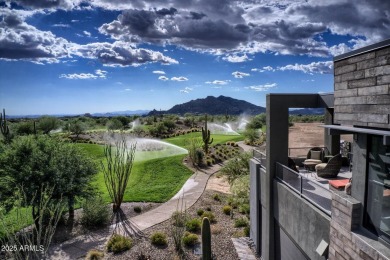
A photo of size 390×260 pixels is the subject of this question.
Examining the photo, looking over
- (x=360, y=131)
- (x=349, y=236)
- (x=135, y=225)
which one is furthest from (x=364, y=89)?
(x=135, y=225)

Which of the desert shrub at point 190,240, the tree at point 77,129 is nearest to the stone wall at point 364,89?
the desert shrub at point 190,240

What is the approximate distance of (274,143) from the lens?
10156 millimetres

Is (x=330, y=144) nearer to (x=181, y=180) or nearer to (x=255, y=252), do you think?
(x=255, y=252)

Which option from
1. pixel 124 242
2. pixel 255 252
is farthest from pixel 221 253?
pixel 124 242

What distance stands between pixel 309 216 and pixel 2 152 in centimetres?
1499

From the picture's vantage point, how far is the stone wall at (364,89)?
4.43 meters

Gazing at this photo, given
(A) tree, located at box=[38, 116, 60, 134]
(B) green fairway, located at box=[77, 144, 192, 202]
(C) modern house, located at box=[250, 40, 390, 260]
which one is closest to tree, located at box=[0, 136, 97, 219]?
(B) green fairway, located at box=[77, 144, 192, 202]

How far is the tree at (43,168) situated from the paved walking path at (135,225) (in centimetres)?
214

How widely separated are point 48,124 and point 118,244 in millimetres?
Answer: 57707

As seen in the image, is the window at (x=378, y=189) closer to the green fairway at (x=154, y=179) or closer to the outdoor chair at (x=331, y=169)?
the outdoor chair at (x=331, y=169)

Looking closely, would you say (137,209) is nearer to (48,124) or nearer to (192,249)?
(192,249)

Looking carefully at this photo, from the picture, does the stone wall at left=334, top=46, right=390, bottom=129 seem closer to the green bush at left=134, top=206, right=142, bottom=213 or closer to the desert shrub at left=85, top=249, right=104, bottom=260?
the desert shrub at left=85, top=249, right=104, bottom=260

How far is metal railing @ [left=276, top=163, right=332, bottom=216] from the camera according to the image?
6.85 m

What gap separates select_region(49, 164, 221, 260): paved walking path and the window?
9.97 meters
